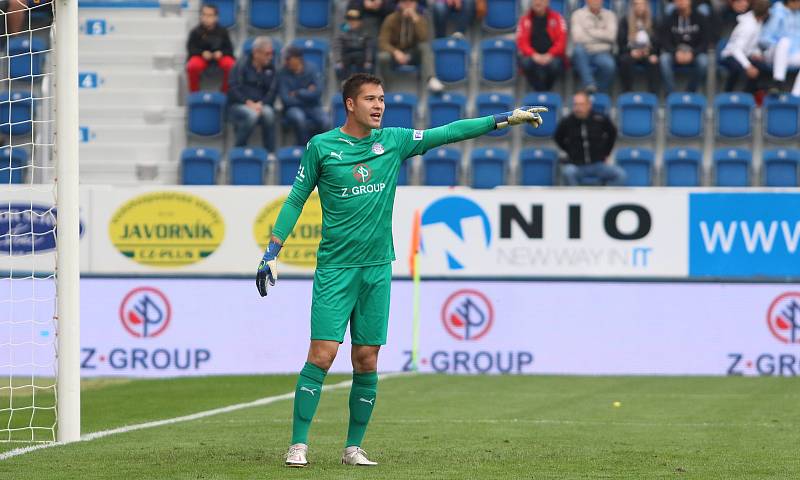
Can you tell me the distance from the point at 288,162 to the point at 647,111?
510cm

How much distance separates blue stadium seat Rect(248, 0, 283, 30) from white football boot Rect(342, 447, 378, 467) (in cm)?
1512

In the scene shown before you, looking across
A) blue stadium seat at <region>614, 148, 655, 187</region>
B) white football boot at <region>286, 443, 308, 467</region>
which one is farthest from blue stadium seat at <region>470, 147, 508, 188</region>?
white football boot at <region>286, 443, 308, 467</region>

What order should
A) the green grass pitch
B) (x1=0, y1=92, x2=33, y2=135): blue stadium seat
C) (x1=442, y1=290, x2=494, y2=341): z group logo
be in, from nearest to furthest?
1. the green grass pitch
2. (x1=442, y1=290, x2=494, y2=341): z group logo
3. (x1=0, y1=92, x2=33, y2=135): blue stadium seat

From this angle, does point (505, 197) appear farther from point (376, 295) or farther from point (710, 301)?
point (376, 295)

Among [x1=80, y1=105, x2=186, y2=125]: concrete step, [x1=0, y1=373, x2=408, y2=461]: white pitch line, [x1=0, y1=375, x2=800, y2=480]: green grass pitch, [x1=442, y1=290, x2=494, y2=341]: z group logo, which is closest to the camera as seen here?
[x1=0, y1=375, x2=800, y2=480]: green grass pitch

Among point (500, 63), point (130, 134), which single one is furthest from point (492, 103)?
point (130, 134)

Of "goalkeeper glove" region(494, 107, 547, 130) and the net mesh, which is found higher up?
"goalkeeper glove" region(494, 107, 547, 130)

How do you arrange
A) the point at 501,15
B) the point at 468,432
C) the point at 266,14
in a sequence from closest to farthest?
1. the point at 468,432
2. the point at 501,15
3. the point at 266,14

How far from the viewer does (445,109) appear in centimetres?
2120

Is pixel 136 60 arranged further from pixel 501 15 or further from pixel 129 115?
pixel 501 15

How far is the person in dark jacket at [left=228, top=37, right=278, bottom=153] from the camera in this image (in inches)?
826

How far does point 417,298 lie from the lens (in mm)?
18562

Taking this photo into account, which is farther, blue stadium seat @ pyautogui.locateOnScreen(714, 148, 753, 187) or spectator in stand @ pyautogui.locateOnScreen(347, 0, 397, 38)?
spectator in stand @ pyautogui.locateOnScreen(347, 0, 397, 38)

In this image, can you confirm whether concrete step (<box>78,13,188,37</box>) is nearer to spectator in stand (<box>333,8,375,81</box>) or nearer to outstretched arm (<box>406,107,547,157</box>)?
spectator in stand (<box>333,8,375,81</box>)
